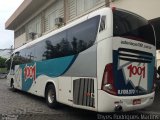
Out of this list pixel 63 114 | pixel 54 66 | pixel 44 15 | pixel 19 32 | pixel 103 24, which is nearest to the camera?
pixel 103 24

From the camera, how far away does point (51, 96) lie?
1165cm

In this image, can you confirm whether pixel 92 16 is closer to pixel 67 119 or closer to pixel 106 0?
pixel 67 119

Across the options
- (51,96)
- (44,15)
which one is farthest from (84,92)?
(44,15)

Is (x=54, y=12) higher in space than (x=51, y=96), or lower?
higher

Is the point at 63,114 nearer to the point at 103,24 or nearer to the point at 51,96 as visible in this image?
the point at 51,96

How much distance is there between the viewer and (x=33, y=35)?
29125 mm

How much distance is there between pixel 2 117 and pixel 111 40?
13.6ft

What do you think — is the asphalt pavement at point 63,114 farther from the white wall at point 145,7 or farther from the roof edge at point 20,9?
the roof edge at point 20,9

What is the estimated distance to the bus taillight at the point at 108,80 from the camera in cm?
814

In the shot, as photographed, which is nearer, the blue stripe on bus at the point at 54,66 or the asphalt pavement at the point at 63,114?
the asphalt pavement at the point at 63,114

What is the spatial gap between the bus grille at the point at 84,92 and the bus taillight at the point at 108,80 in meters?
0.46

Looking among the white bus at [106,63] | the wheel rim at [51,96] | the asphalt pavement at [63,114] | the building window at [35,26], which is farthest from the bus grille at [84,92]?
the building window at [35,26]

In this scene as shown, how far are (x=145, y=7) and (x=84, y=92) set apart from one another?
548 centimetres

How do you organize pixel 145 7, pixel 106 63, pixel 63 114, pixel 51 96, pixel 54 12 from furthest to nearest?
pixel 54 12 → pixel 145 7 → pixel 51 96 → pixel 63 114 → pixel 106 63
